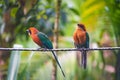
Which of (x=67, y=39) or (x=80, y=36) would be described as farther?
(x=67, y=39)

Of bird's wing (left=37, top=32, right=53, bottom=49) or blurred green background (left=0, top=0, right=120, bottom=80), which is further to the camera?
blurred green background (left=0, top=0, right=120, bottom=80)

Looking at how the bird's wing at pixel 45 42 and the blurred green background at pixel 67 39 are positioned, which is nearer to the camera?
the bird's wing at pixel 45 42

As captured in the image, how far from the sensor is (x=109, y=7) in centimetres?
409

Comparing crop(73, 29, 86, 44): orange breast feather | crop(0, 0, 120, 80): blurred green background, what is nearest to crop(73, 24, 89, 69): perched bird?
crop(73, 29, 86, 44): orange breast feather

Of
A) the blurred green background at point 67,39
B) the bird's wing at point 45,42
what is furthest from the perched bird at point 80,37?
the blurred green background at point 67,39

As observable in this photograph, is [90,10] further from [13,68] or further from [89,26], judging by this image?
[13,68]

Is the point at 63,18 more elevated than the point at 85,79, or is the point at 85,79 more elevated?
the point at 63,18

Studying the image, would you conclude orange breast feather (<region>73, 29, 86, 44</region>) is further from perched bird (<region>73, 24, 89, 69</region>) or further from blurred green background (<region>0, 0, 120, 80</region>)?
blurred green background (<region>0, 0, 120, 80</region>)

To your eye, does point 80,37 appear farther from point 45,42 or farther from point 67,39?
point 67,39

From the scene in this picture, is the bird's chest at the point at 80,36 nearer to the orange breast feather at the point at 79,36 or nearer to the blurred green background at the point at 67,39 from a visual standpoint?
the orange breast feather at the point at 79,36

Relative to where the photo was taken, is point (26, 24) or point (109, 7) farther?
point (109, 7)

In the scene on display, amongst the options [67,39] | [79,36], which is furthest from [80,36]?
[67,39]

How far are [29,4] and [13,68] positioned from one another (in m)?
0.45

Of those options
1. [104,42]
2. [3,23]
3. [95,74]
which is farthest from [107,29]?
[3,23]
